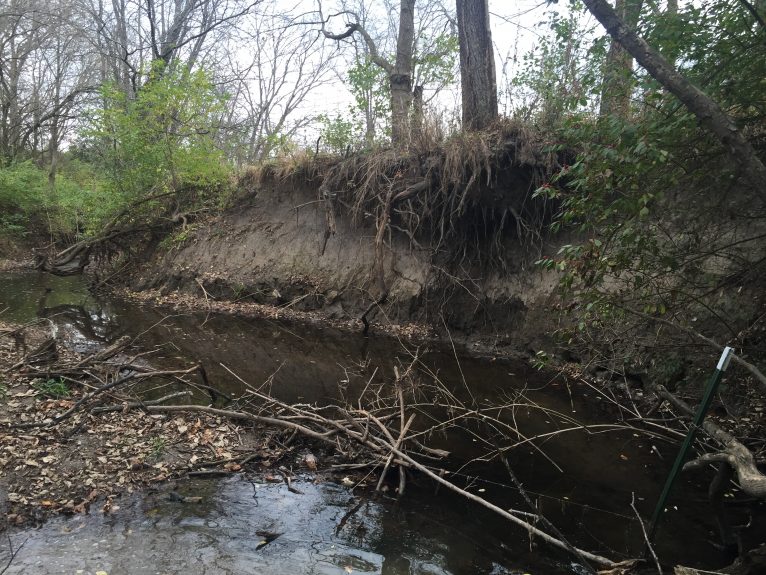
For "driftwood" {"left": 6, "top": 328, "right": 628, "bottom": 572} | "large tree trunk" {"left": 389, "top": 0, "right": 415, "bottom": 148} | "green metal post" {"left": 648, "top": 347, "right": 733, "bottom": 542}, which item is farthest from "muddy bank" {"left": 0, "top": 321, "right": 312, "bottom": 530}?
"large tree trunk" {"left": 389, "top": 0, "right": 415, "bottom": 148}

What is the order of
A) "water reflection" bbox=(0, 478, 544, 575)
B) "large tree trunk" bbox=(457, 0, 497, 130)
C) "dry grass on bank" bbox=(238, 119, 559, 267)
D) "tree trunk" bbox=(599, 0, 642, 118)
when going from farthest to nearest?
"large tree trunk" bbox=(457, 0, 497, 130), "dry grass on bank" bbox=(238, 119, 559, 267), "tree trunk" bbox=(599, 0, 642, 118), "water reflection" bbox=(0, 478, 544, 575)

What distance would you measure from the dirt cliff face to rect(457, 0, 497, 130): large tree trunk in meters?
3.10

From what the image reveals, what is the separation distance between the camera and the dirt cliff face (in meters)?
12.0

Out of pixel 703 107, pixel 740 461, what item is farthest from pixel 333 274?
pixel 740 461

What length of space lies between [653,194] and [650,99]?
91 centimetres

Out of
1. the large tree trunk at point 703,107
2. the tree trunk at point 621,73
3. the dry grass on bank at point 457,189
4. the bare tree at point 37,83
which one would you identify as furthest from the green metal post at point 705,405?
the bare tree at point 37,83

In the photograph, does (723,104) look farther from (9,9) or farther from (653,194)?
(9,9)

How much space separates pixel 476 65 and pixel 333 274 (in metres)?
6.42

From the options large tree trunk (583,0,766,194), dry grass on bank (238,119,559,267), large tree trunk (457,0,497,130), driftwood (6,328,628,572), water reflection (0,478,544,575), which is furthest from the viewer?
large tree trunk (457,0,497,130)

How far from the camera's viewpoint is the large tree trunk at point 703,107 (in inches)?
160

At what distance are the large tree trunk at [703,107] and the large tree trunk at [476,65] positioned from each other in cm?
761

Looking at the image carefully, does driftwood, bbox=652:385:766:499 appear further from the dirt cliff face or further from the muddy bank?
the dirt cliff face

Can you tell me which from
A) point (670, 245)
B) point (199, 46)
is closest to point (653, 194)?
point (670, 245)

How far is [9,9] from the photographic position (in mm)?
20266
